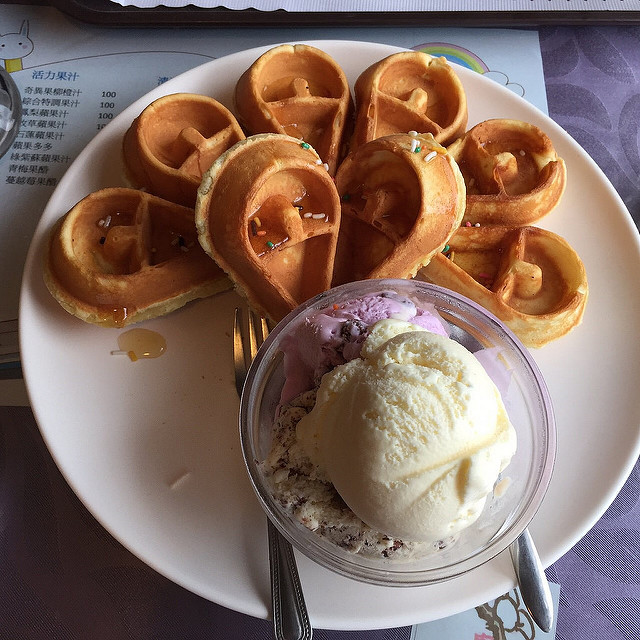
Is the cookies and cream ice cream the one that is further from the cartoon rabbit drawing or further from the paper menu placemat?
the cartoon rabbit drawing

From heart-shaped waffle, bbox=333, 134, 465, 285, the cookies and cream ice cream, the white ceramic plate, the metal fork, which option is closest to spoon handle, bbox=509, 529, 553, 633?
the white ceramic plate

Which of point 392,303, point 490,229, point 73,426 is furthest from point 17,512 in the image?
point 490,229

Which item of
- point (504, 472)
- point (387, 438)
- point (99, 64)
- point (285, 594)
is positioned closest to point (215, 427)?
point (285, 594)

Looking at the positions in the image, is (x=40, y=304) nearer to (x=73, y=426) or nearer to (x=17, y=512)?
(x=73, y=426)

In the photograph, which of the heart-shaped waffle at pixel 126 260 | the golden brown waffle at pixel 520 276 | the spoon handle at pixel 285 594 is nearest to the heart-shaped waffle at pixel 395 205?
the golden brown waffle at pixel 520 276

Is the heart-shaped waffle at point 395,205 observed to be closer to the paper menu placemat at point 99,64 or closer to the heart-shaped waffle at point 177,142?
the heart-shaped waffle at point 177,142

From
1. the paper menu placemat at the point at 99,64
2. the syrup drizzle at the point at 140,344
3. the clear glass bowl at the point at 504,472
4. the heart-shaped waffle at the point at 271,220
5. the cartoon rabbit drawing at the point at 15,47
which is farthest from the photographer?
the cartoon rabbit drawing at the point at 15,47

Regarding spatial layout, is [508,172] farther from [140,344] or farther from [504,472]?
[140,344]
